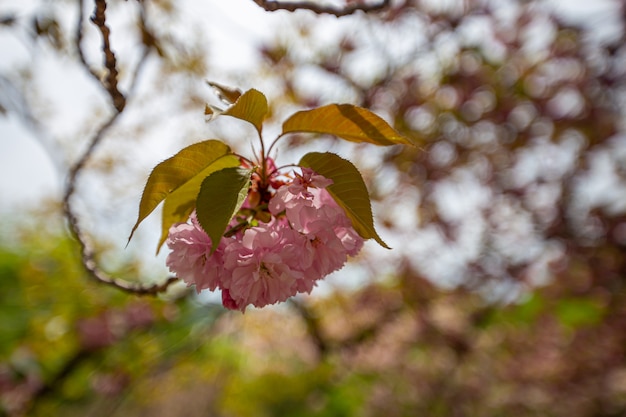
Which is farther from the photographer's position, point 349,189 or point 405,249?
point 405,249

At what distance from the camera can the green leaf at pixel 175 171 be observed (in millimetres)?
556

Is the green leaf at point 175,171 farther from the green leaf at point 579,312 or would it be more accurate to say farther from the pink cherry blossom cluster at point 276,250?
the green leaf at point 579,312

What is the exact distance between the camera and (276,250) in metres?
0.56

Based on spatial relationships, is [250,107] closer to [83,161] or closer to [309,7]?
[309,7]

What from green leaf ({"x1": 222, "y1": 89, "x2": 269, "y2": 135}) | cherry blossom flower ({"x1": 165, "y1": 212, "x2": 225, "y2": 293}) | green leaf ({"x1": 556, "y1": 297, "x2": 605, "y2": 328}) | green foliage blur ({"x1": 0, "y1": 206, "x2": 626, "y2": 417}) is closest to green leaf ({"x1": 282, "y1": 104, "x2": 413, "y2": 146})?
green leaf ({"x1": 222, "y1": 89, "x2": 269, "y2": 135})

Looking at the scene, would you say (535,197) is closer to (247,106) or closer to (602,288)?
(602,288)

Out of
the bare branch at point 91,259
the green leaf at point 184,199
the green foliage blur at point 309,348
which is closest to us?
the green leaf at point 184,199

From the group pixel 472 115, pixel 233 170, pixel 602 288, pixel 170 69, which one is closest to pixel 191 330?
pixel 170 69

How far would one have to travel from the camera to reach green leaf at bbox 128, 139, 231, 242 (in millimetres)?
556

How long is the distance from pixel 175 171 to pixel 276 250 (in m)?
0.15

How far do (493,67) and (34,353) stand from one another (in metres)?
2.89

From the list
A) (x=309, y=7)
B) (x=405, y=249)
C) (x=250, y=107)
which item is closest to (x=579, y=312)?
(x=405, y=249)

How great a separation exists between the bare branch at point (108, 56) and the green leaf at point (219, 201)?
30cm

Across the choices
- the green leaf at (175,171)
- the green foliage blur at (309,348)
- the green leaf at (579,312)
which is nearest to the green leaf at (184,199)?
the green leaf at (175,171)
